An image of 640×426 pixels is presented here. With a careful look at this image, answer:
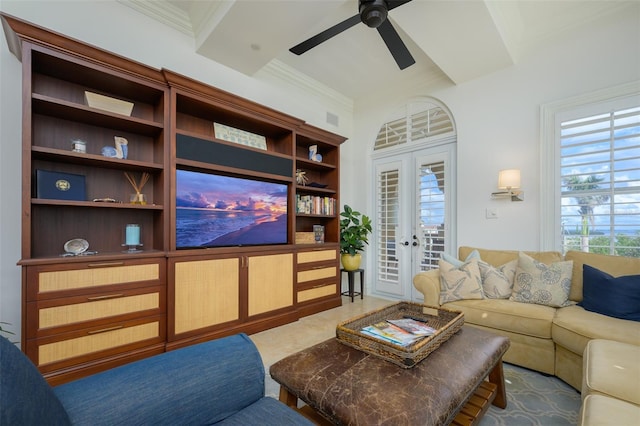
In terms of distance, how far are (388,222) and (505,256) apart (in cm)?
174

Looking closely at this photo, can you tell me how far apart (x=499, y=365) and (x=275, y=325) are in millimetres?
2106

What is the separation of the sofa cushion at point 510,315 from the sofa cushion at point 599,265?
1.15ft

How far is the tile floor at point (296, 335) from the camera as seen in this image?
2412 mm

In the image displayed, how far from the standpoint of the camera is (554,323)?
2.03m

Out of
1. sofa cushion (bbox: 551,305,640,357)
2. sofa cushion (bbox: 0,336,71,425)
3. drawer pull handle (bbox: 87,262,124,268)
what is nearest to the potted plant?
sofa cushion (bbox: 551,305,640,357)

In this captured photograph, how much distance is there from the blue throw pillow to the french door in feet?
4.91

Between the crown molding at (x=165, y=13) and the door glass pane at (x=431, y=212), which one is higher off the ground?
the crown molding at (x=165, y=13)

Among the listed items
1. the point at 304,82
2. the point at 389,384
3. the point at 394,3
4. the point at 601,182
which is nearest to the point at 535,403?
the point at 389,384

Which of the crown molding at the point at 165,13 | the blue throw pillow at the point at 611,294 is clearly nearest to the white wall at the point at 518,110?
the blue throw pillow at the point at 611,294

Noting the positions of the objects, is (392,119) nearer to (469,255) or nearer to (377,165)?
(377,165)

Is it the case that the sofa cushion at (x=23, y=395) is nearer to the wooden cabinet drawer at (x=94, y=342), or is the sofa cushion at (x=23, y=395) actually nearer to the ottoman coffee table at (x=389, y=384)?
the ottoman coffee table at (x=389, y=384)

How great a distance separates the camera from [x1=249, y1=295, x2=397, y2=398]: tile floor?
7.91 feet

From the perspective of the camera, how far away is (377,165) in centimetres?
454

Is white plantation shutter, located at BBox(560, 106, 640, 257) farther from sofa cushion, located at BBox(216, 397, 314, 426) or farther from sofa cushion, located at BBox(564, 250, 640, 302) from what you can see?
sofa cushion, located at BBox(216, 397, 314, 426)
